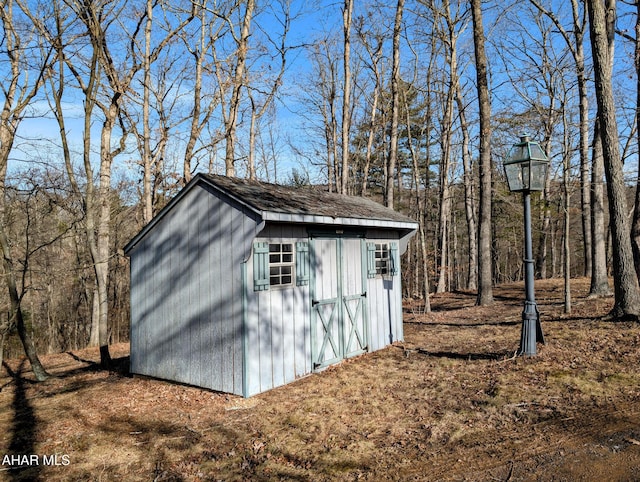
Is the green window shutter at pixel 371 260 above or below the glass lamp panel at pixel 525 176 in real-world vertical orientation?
below

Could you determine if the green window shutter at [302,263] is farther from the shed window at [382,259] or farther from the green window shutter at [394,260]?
the green window shutter at [394,260]

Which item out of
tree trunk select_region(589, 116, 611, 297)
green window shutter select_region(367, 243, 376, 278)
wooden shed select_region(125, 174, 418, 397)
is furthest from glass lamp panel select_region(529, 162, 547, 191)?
tree trunk select_region(589, 116, 611, 297)

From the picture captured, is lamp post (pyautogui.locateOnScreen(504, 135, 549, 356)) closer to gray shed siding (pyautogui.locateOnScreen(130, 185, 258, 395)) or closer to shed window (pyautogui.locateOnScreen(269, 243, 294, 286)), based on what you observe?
shed window (pyautogui.locateOnScreen(269, 243, 294, 286))

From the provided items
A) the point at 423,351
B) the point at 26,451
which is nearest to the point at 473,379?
the point at 423,351

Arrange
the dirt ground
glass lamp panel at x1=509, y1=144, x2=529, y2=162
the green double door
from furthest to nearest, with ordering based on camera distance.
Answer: the green double door → glass lamp panel at x1=509, y1=144, x2=529, y2=162 → the dirt ground

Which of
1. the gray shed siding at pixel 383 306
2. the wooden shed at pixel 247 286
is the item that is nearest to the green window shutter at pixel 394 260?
the gray shed siding at pixel 383 306

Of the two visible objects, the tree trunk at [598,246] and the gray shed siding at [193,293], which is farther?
the tree trunk at [598,246]

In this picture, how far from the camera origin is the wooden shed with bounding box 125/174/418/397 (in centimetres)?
603

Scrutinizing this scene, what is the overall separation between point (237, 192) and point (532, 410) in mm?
4775

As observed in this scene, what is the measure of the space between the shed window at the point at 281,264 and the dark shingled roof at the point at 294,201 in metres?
0.63

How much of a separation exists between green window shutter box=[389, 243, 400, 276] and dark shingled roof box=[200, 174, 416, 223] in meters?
0.65

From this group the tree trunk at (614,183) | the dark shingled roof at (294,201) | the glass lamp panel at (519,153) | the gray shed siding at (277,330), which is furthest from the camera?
the tree trunk at (614,183)

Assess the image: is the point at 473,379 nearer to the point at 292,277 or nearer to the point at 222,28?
the point at 292,277

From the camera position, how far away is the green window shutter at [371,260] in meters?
8.48
